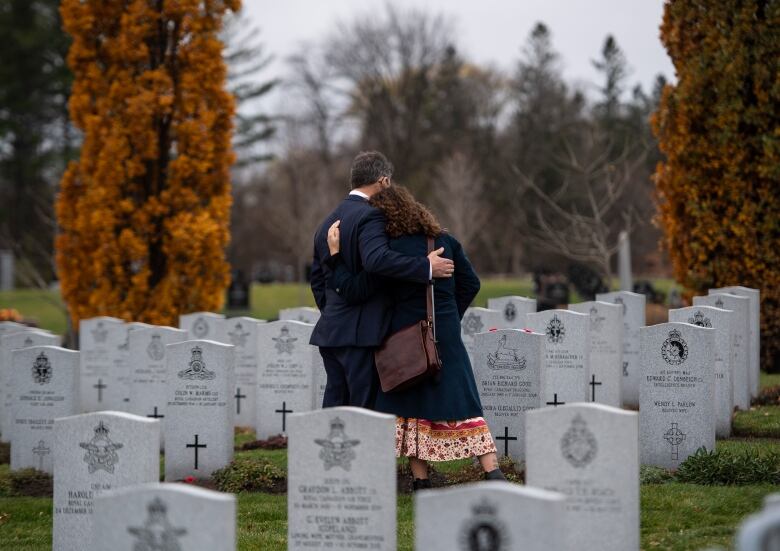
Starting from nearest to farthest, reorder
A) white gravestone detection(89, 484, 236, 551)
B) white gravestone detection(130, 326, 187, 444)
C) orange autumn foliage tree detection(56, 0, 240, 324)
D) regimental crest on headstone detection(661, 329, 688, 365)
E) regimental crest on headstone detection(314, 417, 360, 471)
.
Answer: white gravestone detection(89, 484, 236, 551), regimental crest on headstone detection(314, 417, 360, 471), regimental crest on headstone detection(661, 329, 688, 365), white gravestone detection(130, 326, 187, 444), orange autumn foliage tree detection(56, 0, 240, 324)

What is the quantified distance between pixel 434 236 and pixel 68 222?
9.77 meters

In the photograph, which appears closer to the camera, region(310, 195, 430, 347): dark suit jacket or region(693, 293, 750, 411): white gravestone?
region(310, 195, 430, 347): dark suit jacket

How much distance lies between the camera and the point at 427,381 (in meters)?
6.77

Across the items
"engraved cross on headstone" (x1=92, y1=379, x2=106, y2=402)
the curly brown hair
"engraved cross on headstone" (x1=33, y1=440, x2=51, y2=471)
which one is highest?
the curly brown hair

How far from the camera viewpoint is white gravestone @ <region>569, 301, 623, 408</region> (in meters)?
10.7

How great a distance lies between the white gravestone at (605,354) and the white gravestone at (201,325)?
174 inches

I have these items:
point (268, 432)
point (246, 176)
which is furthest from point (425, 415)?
point (246, 176)

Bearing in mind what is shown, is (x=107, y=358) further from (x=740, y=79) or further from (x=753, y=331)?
(x=740, y=79)

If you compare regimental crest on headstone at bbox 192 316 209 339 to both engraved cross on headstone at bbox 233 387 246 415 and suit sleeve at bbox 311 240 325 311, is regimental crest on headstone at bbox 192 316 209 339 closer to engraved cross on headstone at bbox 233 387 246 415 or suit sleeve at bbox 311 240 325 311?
engraved cross on headstone at bbox 233 387 246 415

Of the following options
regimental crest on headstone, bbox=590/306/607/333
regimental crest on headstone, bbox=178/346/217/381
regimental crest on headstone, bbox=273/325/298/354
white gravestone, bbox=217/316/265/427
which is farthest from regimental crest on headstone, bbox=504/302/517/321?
regimental crest on headstone, bbox=178/346/217/381

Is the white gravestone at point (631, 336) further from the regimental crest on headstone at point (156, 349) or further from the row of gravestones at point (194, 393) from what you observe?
the regimental crest on headstone at point (156, 349)

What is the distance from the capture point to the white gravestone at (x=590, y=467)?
533 centimetres

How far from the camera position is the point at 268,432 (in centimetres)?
1066

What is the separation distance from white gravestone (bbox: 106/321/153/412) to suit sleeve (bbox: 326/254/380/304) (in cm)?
619
